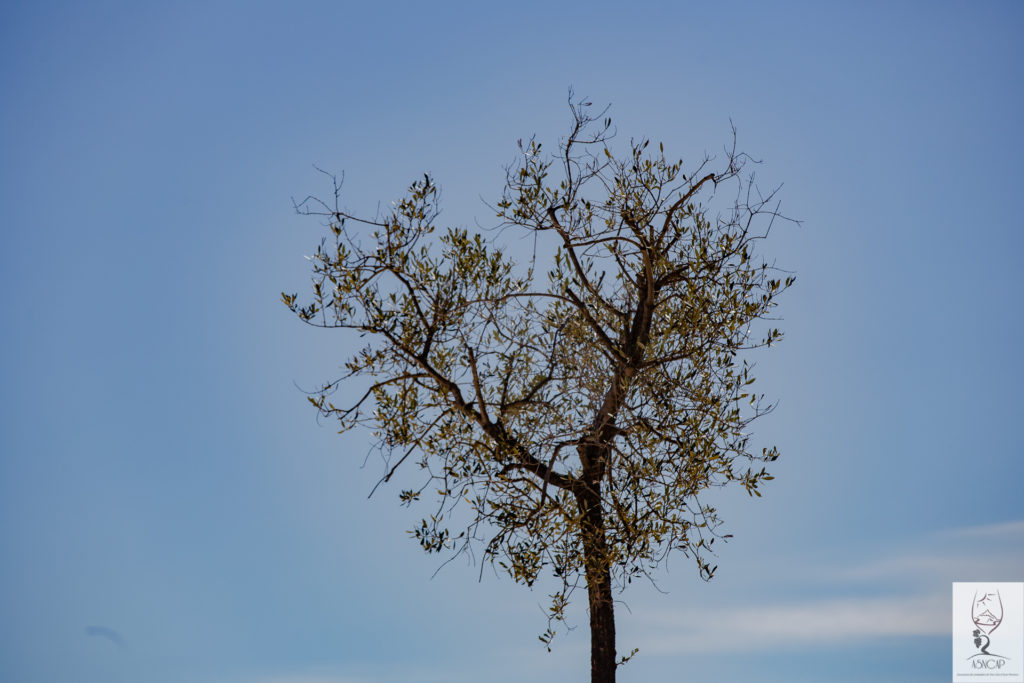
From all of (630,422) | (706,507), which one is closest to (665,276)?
(630,422)

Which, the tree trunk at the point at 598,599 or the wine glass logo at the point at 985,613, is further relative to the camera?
the wine glass logo at the point at 985,613

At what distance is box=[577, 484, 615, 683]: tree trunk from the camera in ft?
27.8

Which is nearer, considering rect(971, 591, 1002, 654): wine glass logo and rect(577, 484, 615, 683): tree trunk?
rect(577, 484, 615, 683): tree trunk

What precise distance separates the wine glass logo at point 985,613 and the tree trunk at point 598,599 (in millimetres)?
4373

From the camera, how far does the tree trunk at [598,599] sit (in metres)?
8.48

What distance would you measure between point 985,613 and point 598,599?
185 inches

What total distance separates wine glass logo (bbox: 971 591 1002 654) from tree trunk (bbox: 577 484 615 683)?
14.3ft

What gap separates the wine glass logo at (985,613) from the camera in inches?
379

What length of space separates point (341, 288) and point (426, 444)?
73.9 inches

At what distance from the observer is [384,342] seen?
8969 mm

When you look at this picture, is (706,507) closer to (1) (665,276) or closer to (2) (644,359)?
(2) (644,359)

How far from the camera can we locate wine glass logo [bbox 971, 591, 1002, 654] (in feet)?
31.6
